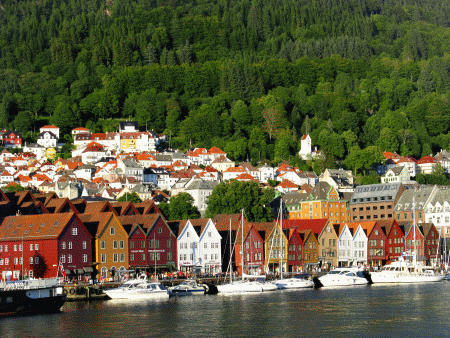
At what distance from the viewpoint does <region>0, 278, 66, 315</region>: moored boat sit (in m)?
66.2

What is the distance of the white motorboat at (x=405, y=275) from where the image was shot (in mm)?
92438

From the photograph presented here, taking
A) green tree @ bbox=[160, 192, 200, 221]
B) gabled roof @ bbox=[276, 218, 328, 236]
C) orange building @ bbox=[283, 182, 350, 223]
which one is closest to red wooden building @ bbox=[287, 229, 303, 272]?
gabled roof @ bbox=[276, 218, 328, 236]

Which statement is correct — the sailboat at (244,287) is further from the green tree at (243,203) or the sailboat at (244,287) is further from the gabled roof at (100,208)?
the green tree at (243,203)

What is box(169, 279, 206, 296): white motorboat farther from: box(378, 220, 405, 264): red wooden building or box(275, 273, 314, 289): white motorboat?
box(378, 220, 405, 264): red wooden building

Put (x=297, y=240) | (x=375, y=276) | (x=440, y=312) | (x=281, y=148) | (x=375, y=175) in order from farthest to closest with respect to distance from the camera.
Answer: (x=281, y=148) < (x=375, y=175) < (x=297, y=240) < (x=375, y=276) < (x=440, y=312)

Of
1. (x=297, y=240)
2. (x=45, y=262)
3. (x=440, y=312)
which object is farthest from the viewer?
(x=297, y=240)

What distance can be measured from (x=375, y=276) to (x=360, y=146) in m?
104

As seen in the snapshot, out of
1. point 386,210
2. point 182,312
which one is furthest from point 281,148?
point 182,312

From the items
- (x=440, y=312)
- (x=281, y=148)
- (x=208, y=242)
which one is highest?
(x=281, y=148)

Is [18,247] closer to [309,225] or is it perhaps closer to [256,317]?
[256,317]

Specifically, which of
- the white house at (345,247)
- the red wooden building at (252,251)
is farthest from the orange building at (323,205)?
the red wooden building at (252,251)

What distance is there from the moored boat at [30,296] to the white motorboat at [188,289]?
1460 centimetres

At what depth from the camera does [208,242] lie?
94500 mm

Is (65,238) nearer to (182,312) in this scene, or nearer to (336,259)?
(182,312)
